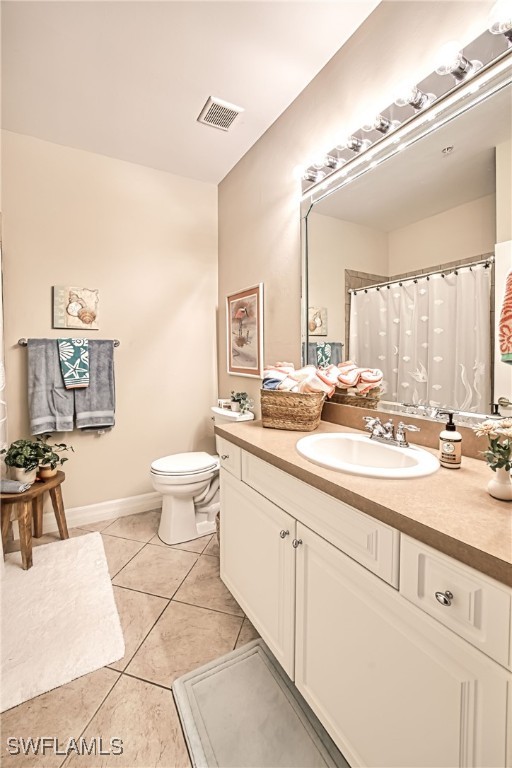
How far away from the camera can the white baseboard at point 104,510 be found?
2299mm

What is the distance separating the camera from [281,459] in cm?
109

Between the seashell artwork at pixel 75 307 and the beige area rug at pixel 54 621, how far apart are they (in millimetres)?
1435

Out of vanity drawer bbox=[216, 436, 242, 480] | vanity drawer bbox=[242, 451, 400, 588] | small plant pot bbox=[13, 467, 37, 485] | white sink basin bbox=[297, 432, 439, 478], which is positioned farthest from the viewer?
small plant pot bbox=[13, 467, 37, 485]

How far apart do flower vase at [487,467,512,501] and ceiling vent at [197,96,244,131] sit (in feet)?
7.25

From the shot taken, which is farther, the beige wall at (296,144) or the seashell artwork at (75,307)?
the seashell artwork at (75,307)

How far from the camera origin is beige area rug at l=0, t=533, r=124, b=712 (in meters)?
1.28

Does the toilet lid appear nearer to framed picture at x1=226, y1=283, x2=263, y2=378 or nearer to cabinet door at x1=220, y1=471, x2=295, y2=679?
cabinet door at x1=220, y1=471, x2=295, y2=679

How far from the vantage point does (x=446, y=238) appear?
46.5 inches

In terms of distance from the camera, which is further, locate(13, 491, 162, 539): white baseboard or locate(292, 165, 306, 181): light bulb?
locate(13, 491, 162, 539): white baseboard

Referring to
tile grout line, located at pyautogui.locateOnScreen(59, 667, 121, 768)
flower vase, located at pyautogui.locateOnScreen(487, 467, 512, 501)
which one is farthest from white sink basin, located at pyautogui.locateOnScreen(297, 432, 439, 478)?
tile grout line, located at pyautogui.locateOnScreen(59, 667, 121, 768)

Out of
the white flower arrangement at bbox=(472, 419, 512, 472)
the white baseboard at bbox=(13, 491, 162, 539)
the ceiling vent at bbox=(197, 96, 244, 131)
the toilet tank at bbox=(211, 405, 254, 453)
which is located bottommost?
the white baseboard at bbox=(13, 491, 162, 539)

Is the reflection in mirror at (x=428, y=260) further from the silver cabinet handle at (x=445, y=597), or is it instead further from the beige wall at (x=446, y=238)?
the silver cabinet handle at (x=445, y=597)

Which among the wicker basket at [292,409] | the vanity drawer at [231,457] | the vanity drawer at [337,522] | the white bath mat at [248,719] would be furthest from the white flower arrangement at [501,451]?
the white bath mat at [248,719]

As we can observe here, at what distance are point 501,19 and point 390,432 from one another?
128cm
